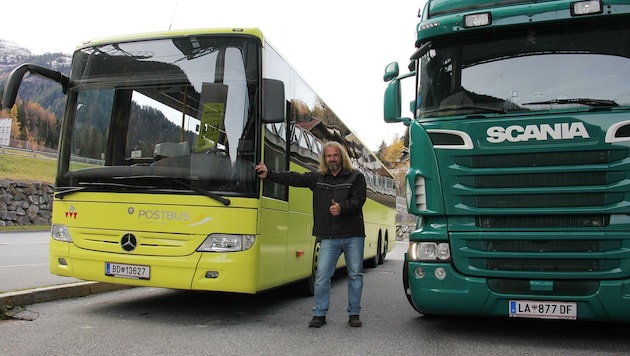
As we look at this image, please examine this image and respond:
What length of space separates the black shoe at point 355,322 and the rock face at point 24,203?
27.0 m

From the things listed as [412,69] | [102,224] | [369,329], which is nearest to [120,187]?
[102,224]

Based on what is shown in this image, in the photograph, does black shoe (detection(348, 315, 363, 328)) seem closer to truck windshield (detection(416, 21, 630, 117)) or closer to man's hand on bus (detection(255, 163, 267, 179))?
man's hand on bus (detection(255, 163, 267, 179))

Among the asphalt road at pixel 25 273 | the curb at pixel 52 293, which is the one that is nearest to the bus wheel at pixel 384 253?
the asphalt road at pixel 25 273

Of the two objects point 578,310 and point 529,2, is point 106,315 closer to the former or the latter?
point 578,310

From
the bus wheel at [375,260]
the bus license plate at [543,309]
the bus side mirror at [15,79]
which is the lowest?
the bus wheel at [375,260]

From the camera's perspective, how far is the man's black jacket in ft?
20.3

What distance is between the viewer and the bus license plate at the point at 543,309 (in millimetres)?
5031

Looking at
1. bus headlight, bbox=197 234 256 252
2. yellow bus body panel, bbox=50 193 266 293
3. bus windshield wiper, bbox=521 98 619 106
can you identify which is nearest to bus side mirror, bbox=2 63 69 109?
yellow bus body panel, bbox=50 193 266 293

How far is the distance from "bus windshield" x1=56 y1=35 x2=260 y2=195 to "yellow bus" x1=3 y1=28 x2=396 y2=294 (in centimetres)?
1

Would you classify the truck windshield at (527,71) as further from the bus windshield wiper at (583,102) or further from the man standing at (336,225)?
the man standing at (336,225)

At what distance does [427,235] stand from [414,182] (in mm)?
528

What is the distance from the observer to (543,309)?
510cm

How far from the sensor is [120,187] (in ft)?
20.1

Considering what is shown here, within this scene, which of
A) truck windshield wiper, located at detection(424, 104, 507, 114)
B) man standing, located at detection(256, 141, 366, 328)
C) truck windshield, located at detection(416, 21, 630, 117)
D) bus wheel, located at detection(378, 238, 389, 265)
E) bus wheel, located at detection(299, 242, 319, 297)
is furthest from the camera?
bus wheel, located at detection(378, 238, 389, 265)
